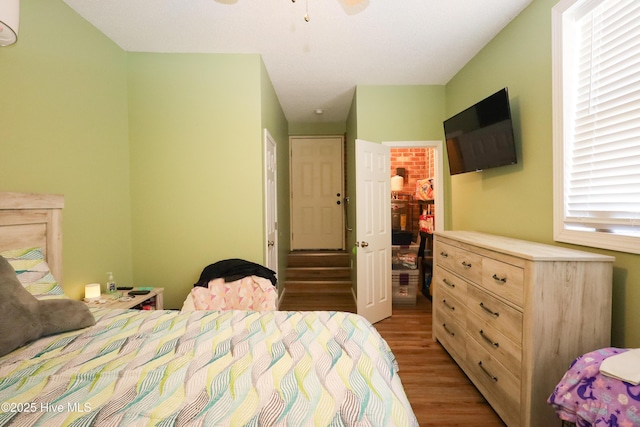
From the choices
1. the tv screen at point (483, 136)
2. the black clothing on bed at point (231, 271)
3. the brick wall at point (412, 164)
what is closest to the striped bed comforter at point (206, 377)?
the black clothing on bed at point (231, 271)

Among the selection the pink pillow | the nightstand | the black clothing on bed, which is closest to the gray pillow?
the nightstand

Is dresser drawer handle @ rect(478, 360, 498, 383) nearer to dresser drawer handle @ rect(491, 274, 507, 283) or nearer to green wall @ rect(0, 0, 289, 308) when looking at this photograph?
dresser drawer handle @ rect(491, 274, 507, 283)

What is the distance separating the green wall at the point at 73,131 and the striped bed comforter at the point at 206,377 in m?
1.07

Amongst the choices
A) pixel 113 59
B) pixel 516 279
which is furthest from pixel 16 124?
pixel 516 279

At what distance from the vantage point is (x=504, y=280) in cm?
168

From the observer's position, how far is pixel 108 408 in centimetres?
85

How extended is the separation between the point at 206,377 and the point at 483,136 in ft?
8.53

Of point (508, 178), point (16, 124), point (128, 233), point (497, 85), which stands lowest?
point (128, 233)

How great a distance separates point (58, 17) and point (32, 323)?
80.2 inches

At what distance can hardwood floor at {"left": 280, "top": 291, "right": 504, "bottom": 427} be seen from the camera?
1.81 metres

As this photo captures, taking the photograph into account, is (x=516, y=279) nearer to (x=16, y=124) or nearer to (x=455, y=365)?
(x=455, y=365)

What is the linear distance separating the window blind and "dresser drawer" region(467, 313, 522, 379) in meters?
0.79

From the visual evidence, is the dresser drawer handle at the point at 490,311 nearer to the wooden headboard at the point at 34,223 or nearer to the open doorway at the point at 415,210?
the open doorway at the point at 415,210

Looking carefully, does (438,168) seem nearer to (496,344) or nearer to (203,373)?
(496,344)
